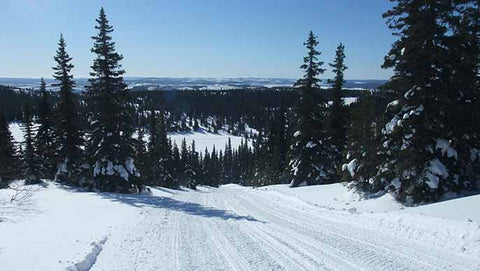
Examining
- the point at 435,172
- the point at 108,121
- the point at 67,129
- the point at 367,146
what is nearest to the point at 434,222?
the point at 435,172

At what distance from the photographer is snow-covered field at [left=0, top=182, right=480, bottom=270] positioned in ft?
23.1

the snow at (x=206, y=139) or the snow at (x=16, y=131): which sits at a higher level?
the snow at (x=16, y=131)

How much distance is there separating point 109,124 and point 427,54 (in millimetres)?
18896

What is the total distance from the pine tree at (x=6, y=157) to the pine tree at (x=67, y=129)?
3381 millimetres

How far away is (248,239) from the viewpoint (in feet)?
29.7

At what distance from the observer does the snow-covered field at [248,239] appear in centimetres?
703

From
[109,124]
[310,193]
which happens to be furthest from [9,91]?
[310,193]

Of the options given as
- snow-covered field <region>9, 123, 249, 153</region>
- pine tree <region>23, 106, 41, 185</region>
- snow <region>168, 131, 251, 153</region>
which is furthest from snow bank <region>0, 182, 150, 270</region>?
snow <region>168, 131, 251, 153</region>

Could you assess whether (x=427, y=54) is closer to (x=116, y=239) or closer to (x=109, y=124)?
(x=116, y=239)

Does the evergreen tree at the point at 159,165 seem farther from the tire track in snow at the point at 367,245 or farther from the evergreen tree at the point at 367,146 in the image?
the tire track in snow at the point at 367,245

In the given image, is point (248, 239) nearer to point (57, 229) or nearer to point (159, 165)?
point (57, 229)

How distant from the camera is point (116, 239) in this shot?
30.5 ft

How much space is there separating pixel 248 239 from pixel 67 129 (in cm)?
2130

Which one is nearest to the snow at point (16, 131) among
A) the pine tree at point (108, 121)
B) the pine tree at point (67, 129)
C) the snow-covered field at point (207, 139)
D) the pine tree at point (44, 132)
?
the snow-covered field at point (207, 139)
